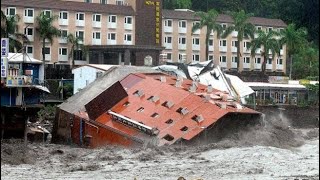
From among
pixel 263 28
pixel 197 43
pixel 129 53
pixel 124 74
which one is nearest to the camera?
pixel 124 74

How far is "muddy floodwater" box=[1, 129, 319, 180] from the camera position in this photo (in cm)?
2664

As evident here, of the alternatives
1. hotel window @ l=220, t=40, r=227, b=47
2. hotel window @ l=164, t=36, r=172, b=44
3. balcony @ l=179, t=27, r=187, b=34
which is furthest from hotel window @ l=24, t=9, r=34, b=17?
hotel window @ l=220, t=40, r=227, b=47

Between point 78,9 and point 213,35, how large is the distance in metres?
16.1

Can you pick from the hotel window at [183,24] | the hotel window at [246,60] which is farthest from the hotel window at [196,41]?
the hotel window at [246,60]

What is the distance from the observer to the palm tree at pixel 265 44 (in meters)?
72.3

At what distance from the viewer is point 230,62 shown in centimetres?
7538

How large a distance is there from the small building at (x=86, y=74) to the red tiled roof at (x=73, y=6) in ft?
35.8

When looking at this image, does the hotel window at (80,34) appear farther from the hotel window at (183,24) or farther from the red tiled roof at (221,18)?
the hotel window at (183,24)

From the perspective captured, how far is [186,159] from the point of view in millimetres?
32094

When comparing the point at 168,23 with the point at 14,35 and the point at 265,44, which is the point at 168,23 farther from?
the point at 14,35

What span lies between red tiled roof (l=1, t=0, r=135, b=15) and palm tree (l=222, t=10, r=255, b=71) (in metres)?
10.3

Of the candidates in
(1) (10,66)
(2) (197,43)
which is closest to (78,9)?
(2) (197,43)

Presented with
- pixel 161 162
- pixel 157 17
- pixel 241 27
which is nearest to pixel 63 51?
pixel 157 17

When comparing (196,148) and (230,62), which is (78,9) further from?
(196,148)
